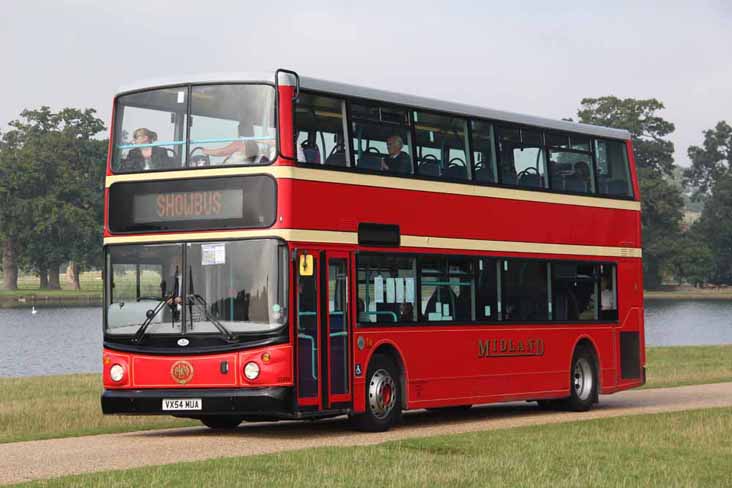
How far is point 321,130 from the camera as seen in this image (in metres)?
18.3

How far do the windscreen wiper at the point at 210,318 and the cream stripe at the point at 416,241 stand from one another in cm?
69

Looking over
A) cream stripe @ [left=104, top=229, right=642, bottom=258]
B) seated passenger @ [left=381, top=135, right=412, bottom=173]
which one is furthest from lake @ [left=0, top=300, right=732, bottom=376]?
seated passenger @ [left=381, top=135, right=412, bottom=173]

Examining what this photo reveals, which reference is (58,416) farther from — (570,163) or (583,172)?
(583,172)

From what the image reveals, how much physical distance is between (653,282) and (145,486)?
13436 centimetres

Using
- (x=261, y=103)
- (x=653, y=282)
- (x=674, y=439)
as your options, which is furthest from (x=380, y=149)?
(x=653, y=282)

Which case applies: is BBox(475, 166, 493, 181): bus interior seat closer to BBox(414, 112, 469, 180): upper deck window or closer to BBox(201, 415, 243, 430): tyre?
BBox(414, 112, 469, 180): upper deck window

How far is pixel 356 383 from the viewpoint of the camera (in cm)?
1859

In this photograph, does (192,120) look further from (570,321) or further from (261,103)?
(570,321)

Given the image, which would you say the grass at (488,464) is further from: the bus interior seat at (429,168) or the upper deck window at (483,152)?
the upper deck window at (483,152)

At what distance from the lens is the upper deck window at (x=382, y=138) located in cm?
1906

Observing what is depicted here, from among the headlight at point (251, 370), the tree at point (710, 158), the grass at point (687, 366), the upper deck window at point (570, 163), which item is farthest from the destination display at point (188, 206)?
the tree at point (710, 158)

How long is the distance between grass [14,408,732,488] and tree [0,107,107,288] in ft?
364

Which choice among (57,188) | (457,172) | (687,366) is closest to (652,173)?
(57,188)

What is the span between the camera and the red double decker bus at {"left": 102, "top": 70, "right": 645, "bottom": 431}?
1750 cm
